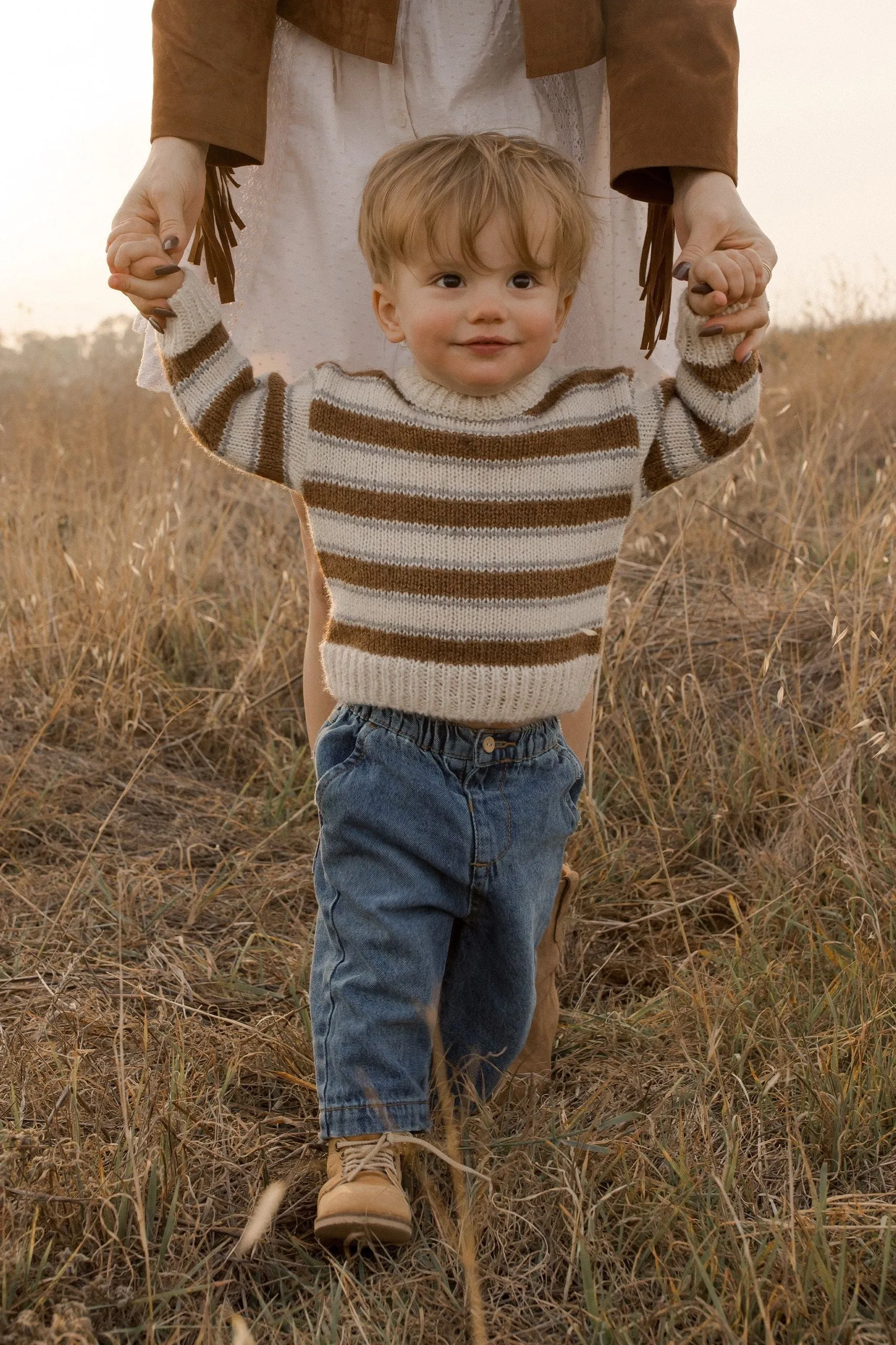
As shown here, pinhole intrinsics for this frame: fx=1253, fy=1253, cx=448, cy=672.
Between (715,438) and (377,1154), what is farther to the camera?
(715,438)

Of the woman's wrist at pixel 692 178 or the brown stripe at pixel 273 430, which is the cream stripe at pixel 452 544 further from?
the woman's wrist at pixel 692 178

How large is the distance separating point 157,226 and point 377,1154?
1.24 meters

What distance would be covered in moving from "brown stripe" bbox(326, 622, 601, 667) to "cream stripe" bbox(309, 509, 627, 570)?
0.32ft

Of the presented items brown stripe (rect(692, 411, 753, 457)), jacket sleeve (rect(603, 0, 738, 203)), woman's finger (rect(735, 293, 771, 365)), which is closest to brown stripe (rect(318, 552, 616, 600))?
brown stripe (rect(692, 411, 753, 457))

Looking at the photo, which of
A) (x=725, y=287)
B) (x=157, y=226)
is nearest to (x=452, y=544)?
(x=725, y=287)

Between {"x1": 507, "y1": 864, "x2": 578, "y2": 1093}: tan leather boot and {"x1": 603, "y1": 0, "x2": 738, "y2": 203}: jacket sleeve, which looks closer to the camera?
{"x1": 603, "y1": 0, "x2": 738, "y2": 203}: jacket sleeve

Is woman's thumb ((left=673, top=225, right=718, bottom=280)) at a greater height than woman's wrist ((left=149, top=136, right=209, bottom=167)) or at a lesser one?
lesser

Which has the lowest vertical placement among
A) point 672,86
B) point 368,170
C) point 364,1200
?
point 364,1200

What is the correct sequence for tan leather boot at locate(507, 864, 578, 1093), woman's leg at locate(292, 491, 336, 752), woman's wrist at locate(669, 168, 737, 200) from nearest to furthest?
woman's wrist at locate(669, 168, 737, 200)
tan leather boot at locate(507, 864, 578, 1093)
woman's leg at locate(292, 491, 336, 752)

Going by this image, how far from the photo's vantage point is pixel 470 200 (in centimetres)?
157

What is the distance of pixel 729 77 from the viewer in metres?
1.79

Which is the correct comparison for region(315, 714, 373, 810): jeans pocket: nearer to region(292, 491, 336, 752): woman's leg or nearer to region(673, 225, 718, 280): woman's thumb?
region(292, 491, 336, 752): woman's leg

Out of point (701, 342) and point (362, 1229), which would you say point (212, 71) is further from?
point (362, 1229)

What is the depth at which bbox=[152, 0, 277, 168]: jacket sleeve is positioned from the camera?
177cm
